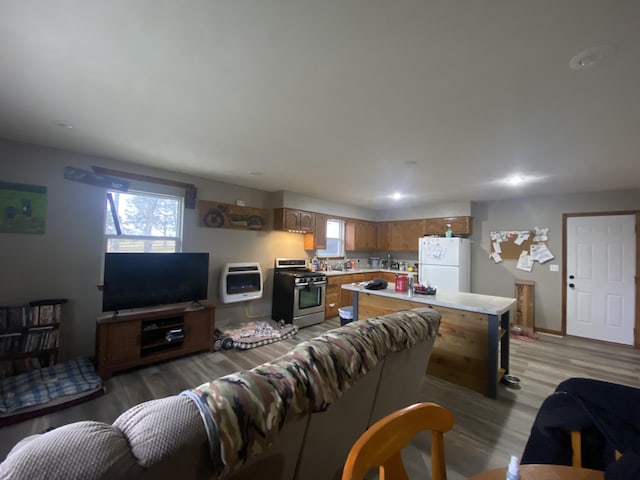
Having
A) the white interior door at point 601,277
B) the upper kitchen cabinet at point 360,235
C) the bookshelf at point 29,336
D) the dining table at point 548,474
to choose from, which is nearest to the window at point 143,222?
the bookshelf at point 29,336

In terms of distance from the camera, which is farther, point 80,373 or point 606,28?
point 80,373

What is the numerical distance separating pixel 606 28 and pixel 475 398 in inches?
113

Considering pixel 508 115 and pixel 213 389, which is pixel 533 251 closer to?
pixel 508 115

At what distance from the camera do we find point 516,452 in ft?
6.31

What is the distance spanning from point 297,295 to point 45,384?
3098 millimetres

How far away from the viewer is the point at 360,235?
6547 mm

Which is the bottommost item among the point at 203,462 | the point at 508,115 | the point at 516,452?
the point at 516,452

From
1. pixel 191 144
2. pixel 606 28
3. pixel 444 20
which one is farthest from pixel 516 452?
pixel 191 144

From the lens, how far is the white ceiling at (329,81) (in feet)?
4.06

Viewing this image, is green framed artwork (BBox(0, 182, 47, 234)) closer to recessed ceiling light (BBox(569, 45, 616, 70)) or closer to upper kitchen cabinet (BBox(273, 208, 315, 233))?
upper kitchen cabinet (BBox(273, 208, 315, 233))

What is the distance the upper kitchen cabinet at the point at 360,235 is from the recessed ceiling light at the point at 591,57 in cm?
494

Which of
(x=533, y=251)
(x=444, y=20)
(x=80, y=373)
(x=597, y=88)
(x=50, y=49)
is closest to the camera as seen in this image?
(x=444, y=20)

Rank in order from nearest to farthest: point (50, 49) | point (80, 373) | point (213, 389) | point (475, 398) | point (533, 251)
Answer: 1. point (213, 389)
2. point (50, 49)
3. point (475, 398)
4. point (80, 373)
5. point (533, 251)

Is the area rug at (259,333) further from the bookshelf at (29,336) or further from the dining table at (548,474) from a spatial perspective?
the dining table at (548,474)
